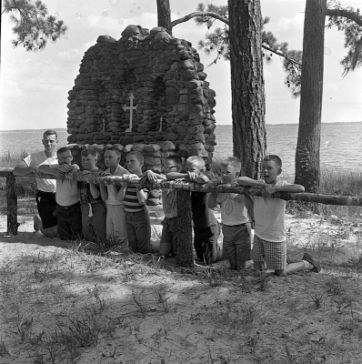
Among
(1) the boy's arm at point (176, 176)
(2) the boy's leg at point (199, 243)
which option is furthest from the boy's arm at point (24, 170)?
(2) the boy's leg at point (199, 243)

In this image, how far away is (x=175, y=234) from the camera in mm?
4887

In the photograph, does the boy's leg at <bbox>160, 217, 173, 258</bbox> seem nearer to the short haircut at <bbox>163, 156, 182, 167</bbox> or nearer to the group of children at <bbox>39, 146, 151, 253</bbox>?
the group of children at <bbox>39, 146, 151, 253</bbox>

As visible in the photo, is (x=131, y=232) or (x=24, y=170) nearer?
(x=131, y=232)

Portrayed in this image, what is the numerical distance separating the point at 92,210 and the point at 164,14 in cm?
860

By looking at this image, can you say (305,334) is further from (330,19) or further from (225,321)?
(330,19)

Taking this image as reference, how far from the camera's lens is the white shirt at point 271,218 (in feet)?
13.4

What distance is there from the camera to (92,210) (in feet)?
17.5

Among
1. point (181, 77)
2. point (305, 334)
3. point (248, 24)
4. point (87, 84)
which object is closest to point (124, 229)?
point (305, 334)

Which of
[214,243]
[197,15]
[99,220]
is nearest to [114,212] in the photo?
[99,220]

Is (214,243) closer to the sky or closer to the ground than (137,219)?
closer to the ground

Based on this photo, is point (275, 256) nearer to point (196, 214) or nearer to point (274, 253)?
point (274, 253)

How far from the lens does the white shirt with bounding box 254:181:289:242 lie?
409 centimetres

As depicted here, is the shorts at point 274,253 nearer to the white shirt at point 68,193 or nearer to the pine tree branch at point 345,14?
the white shirt at point 68,193

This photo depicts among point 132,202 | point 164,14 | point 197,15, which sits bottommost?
point 132,202
